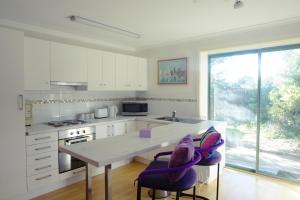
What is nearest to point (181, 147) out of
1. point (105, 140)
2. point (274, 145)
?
point (105, 140)

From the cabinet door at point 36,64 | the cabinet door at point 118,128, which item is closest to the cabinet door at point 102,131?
the cabinet door at point 118,128

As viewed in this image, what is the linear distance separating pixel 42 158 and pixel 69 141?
0.40 meters

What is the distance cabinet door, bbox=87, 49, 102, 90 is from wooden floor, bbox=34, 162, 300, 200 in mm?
1473

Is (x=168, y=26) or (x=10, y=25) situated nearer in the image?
(x=10, y=25)

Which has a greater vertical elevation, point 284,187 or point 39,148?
point 39,148

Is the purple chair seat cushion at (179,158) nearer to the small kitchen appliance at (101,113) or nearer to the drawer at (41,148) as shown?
the drawer at (41,148)

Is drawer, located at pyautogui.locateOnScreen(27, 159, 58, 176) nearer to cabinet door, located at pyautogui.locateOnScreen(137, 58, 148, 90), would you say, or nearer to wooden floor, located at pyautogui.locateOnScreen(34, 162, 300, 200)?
wooden floor, located at pyautogui.locateOnScreen(34, 162, 300, 200)

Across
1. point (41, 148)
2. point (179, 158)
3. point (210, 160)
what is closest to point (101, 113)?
point (41, 148)

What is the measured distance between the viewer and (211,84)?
397 cm

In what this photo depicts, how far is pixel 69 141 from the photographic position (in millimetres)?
2961

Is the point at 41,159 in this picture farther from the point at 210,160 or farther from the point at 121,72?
the point at 210,160

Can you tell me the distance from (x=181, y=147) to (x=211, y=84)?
273cm

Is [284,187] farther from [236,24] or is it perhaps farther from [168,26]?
[168,26]

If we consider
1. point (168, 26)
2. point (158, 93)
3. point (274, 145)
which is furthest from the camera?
point (158, 93)
